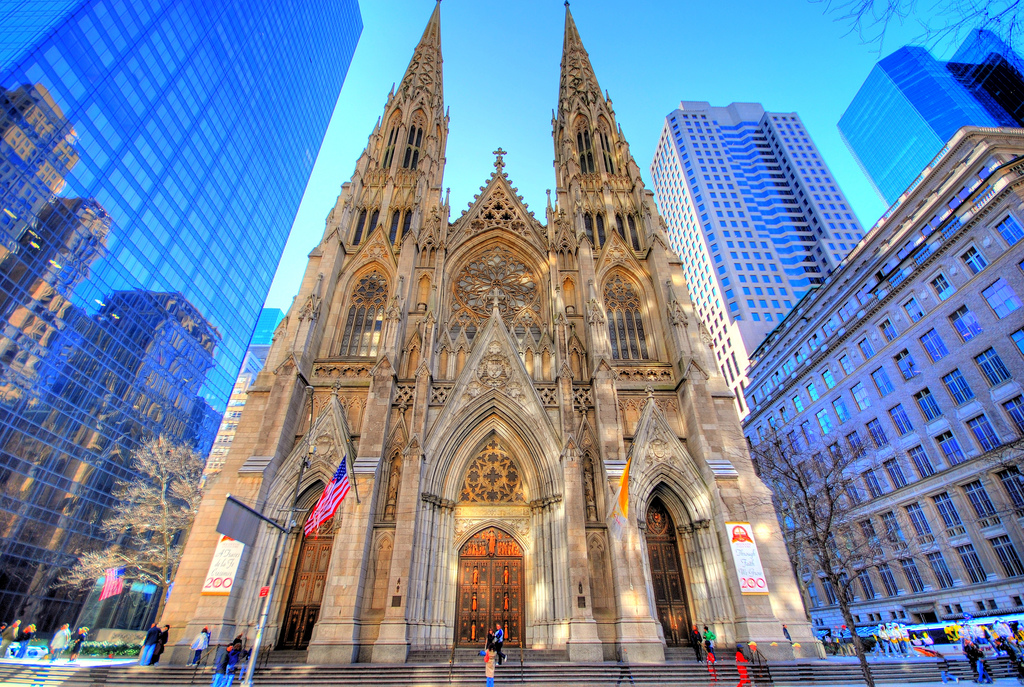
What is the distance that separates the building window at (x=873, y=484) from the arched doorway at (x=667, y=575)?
79.5ft

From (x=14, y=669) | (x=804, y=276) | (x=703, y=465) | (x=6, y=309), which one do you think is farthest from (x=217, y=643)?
(x=804, y=276)

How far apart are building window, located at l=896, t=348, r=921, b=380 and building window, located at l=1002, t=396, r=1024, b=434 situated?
6072mm

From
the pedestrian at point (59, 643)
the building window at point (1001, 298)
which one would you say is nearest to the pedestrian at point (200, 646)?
the pedestrian at point (59, 643)

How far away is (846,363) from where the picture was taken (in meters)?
38.6

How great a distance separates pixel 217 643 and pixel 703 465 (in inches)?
689

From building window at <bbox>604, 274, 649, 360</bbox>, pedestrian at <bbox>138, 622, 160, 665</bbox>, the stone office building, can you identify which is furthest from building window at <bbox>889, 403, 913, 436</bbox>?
pedestrian at <bbox>138, 622, 160, 665</bbox>

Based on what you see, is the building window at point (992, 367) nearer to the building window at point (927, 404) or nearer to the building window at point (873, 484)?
the building window at point (927, 404)

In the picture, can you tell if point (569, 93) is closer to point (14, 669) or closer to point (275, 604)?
point (275, 604)

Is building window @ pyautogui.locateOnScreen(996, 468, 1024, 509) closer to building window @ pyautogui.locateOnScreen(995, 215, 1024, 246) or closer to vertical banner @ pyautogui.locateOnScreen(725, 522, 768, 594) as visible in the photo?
building window @ pyautogui.locateOnScreen(995, 215, 1024, 246)

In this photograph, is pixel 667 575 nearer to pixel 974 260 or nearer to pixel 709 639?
pixel 709 639

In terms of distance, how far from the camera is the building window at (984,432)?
1045 inches

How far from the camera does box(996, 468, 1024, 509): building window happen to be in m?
24.4

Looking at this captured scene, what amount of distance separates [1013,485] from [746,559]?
67.3 feet

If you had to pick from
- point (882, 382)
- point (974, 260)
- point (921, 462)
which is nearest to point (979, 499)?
point (921, 462)
